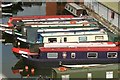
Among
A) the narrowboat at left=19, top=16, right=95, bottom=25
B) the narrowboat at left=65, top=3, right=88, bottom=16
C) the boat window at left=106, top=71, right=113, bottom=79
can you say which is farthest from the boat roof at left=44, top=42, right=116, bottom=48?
the narrowboat at left=65, top=3, right=88, bottom=16

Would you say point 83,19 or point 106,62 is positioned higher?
point 83,19

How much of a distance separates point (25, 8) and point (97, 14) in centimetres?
293

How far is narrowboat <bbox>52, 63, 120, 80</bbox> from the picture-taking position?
343 inches

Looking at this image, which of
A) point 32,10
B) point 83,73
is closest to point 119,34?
point 83,73

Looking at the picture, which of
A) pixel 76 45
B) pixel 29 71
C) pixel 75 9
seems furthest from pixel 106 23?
pixel 29 71

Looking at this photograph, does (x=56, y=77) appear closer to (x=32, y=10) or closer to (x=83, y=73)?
(x=83, y=73)

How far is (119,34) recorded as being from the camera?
37.6 feet

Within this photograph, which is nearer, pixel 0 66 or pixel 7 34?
pixel 0 66

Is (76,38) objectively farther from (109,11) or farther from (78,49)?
(109,11)

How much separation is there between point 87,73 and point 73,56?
1485mm

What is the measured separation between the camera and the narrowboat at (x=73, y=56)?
10234 millimetres

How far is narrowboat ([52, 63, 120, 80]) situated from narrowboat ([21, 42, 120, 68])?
1.21 metres

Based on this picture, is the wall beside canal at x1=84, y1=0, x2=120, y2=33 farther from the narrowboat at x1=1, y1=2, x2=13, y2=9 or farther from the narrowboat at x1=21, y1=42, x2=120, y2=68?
the narrowboat at x1=1, y1=2, x2=13, y2=9

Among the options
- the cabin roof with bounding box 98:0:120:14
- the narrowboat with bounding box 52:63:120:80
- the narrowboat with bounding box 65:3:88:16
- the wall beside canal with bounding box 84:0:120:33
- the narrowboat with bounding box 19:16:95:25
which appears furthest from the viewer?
the narrowboat with bounding box 65:3:88:16
